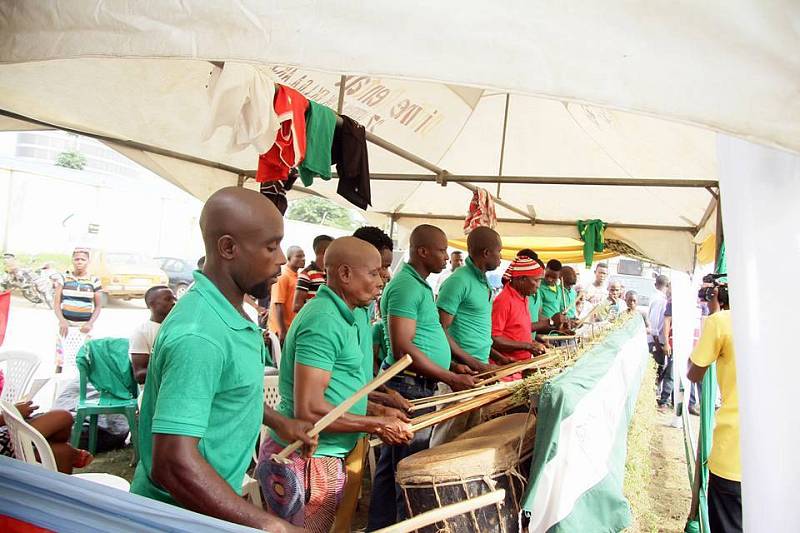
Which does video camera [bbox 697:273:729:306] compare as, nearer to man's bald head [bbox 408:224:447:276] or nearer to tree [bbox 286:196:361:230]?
man's bald head [bbox 408:224:447:276]

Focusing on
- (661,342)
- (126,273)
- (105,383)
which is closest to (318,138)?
(105,383)

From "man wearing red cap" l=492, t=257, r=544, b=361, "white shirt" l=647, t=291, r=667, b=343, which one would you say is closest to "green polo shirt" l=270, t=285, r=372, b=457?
"man wearing red cap" l=492, t=257, r=544, b=361

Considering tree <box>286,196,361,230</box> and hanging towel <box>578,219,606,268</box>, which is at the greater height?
tree <box>286,196,361,230</box>

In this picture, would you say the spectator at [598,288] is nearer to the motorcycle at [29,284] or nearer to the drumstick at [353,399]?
the drumstick at [353,399]

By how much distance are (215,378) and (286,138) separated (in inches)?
78.1

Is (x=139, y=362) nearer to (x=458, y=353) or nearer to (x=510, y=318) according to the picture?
(x=458, y=353)

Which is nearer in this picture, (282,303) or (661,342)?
(282,303)

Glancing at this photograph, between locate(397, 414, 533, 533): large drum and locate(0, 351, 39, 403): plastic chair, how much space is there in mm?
4173

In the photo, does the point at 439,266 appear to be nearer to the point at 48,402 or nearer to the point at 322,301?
the point at 322,301

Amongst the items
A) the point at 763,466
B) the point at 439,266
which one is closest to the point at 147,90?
the point at 439,266

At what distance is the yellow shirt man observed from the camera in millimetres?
3314

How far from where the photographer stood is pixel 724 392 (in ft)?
11.3

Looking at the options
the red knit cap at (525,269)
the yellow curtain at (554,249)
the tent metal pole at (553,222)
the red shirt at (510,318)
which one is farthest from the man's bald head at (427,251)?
the yellow curtain at (554,249)

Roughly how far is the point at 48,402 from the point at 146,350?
2702mm
